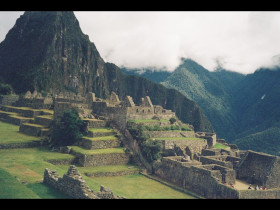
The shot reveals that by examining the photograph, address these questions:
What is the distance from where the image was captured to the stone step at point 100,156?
87.2ft

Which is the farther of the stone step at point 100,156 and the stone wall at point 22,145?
the stone wall at point 22,145

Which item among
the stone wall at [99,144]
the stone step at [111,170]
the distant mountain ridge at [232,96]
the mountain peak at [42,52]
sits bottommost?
the stone step at [111,170]

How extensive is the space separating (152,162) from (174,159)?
80.6 inches

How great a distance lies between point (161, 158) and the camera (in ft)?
90.6

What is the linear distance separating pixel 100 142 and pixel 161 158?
221 inches

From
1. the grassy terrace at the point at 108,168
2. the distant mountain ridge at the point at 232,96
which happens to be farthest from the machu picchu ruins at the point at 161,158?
the distant mountain ridge at the point at 232,96

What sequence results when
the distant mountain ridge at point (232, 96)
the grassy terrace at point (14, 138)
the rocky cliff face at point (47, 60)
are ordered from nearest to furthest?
the grassy terrace at point (14, 138) < the distant mountain ridge at point (232, 96) < the rocky cliff face at point (47, 60)

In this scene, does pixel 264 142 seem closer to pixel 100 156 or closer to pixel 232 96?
pixel 232 96

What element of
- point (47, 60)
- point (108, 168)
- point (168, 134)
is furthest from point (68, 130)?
point (47, 60)

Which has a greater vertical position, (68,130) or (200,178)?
A: (68,130)

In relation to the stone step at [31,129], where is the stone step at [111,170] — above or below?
below

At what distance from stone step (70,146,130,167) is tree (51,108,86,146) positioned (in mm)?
1590

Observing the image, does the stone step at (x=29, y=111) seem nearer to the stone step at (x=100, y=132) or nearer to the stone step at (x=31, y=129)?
the stone step at (x=31, y=129)
